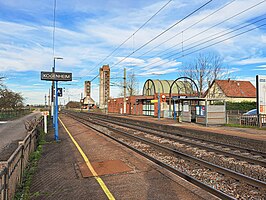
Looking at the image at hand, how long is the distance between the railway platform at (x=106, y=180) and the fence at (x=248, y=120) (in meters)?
14.3

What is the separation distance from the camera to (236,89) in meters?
59.6

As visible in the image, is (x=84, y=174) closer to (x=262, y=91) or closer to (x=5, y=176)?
(x=5, y=176)

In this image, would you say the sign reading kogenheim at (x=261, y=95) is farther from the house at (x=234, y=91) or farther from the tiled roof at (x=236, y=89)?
the tiled roof at (x=236, y=89)

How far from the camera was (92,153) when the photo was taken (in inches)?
419

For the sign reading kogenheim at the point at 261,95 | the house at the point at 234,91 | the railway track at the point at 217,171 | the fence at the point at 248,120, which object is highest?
the house at the point at 234,91

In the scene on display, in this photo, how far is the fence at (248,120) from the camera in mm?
19969

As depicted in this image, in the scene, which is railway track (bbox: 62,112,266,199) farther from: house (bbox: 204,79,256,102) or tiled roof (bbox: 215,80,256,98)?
tiled roof (bbox: 215,80,256,98)

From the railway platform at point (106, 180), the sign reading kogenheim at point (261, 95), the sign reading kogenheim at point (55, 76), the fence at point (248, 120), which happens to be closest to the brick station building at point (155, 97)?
the fence at point (248, 120)

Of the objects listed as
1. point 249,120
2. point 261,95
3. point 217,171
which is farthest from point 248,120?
point 217,171

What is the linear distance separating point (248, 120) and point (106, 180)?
18320mm

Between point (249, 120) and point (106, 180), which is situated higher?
point (249, 120)

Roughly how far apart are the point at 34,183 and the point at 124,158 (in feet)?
12.2

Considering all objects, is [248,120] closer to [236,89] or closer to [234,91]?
[234,91]

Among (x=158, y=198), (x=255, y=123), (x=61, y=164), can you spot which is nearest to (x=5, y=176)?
(x=158, y=198)
